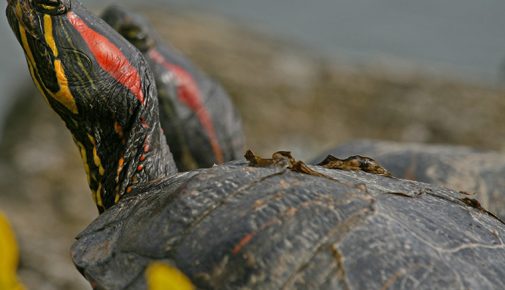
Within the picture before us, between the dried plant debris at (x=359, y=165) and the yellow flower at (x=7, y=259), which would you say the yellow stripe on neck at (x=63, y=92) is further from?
the yellow flower at (x=7, y=259)

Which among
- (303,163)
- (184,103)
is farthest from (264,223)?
(184,103)

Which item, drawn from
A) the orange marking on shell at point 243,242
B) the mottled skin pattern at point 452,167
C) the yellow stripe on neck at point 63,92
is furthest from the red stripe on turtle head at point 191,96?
the orange marking on shell at point 243,242

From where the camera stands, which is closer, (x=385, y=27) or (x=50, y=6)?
(x=50, y=6)

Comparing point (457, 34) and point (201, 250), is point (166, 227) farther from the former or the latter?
point (457, 34)

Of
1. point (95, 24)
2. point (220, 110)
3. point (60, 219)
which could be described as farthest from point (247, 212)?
point (60, 219)

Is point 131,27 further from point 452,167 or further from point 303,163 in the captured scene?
point 303,163

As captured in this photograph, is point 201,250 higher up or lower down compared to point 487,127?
higher up
